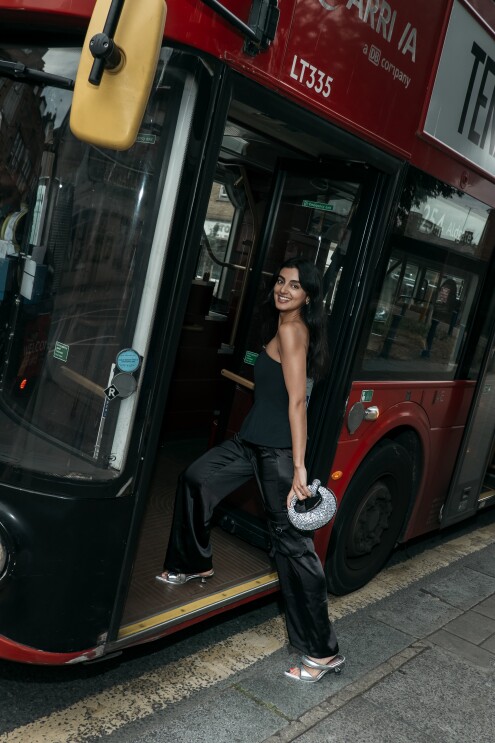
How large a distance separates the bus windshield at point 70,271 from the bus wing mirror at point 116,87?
0.38 metres

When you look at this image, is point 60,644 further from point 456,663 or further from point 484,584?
point 484,584

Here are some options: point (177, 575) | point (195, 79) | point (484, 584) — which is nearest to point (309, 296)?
point (195, 79)

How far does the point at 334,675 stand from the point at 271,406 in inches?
51.1

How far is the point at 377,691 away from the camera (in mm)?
3373

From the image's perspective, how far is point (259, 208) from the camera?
20.4 ft

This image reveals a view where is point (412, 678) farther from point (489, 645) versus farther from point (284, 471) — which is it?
point (284, 471)

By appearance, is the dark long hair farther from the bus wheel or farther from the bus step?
the bus step

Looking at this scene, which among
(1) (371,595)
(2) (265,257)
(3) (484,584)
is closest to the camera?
(2) (265,257)

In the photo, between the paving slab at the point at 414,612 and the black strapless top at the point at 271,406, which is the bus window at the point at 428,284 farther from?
the paving slab at the point at 414,612

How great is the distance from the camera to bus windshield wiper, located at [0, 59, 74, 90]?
241 cm

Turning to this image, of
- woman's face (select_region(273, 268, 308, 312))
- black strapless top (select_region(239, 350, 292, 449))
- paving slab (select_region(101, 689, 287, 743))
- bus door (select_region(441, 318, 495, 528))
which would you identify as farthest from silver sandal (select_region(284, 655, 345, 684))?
bus door (select_region(441, 318, 495, 528))

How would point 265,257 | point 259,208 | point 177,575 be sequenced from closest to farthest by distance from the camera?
point 177,575
point 265,257
point 259,208

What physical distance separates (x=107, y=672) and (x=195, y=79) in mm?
2420

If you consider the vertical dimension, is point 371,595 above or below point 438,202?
below
